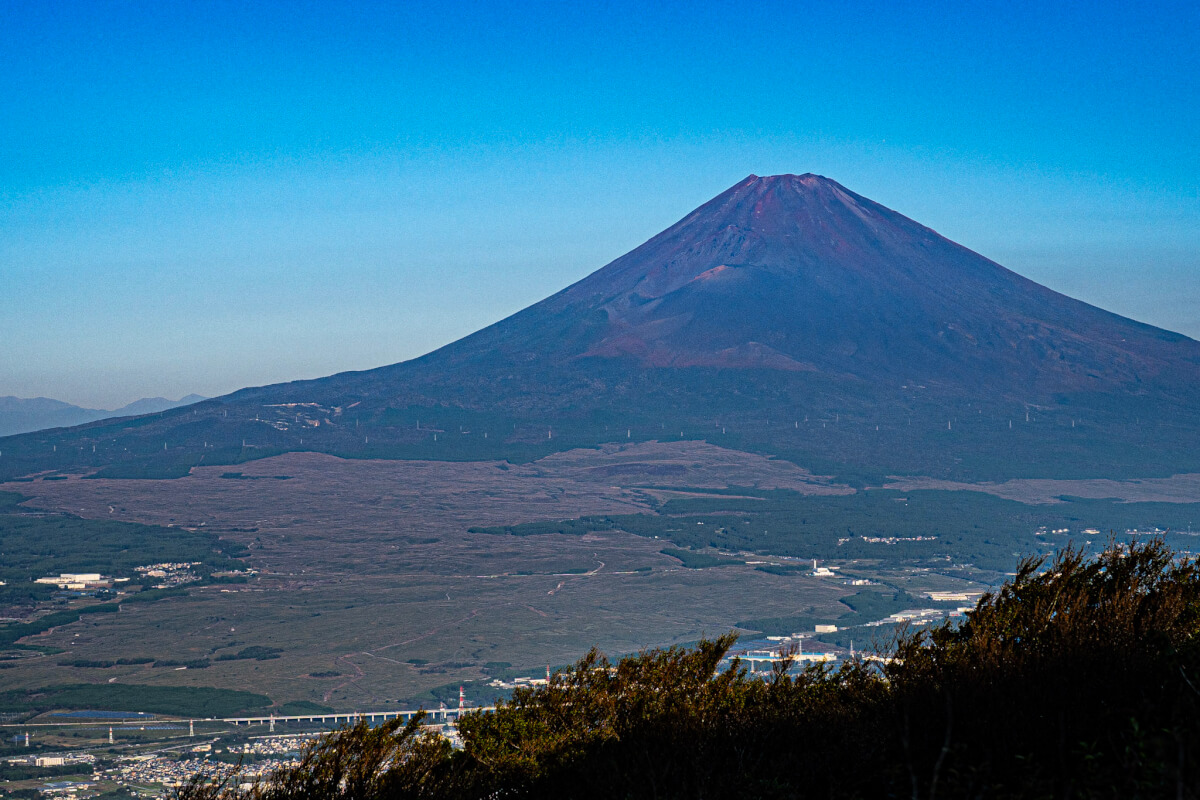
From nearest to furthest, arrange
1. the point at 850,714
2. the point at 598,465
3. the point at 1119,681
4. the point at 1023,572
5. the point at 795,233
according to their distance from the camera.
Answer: the point at 1119,681 → the point at 850,714 → the point at 1023,572 → the point at 598,465 → the point at 795,233

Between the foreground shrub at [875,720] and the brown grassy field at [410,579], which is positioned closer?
the foreground shrub at [875,720]

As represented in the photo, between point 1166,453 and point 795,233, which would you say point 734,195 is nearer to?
point 795,233

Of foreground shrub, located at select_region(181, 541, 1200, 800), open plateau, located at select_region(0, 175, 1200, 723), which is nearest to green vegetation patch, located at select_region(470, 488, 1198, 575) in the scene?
open plateau, located at select_region(0, 175, 1200, 723)

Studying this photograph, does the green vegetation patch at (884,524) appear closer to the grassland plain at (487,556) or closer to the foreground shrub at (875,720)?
the grassland plain at (487,556)

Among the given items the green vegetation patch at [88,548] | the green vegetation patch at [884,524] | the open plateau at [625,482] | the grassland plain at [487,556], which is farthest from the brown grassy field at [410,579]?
the green vegetation patch at [884,524]

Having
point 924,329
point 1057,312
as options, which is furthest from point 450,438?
point 1057,312

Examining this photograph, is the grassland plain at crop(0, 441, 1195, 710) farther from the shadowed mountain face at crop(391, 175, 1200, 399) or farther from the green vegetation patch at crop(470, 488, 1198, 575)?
the shadowed mountain face at crop(391, 175, 1200, 399)
